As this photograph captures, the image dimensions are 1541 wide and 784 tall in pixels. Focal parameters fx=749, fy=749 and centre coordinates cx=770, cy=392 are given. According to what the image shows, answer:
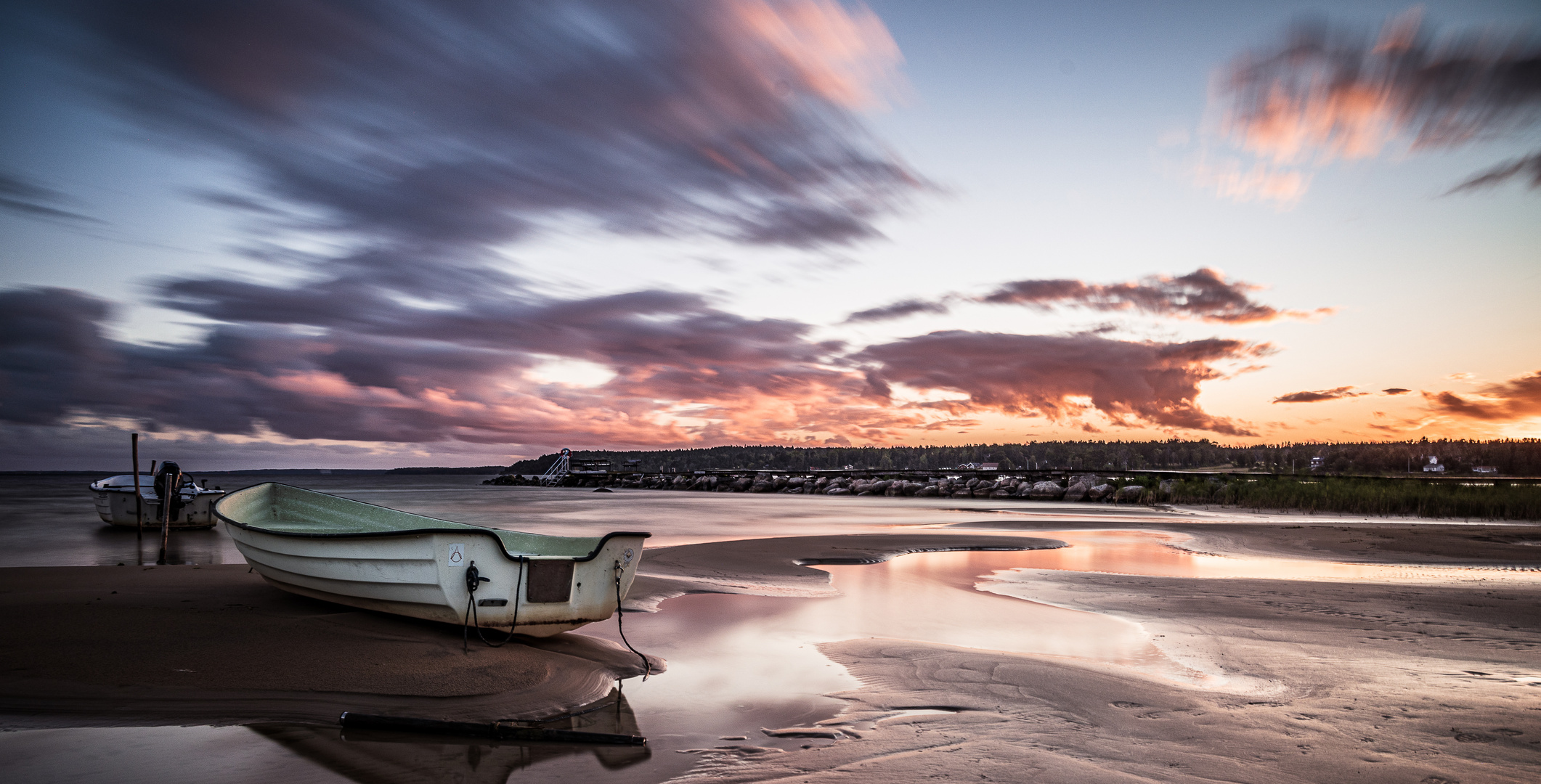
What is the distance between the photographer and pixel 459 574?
7766 mm

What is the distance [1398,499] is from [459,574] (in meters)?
38.4

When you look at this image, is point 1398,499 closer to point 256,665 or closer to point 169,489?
point 256,665

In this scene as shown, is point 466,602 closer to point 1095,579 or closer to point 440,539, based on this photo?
point 440,539

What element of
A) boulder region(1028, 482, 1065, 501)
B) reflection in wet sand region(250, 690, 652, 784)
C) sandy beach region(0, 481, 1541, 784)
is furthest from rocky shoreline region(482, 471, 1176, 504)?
reflection in wet sand region(250, 690, 652, 784)

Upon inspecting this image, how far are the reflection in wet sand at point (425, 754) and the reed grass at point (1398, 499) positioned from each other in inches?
1461

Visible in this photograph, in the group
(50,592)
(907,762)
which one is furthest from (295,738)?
(50,592)

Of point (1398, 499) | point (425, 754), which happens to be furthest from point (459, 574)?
point (1398, 499)

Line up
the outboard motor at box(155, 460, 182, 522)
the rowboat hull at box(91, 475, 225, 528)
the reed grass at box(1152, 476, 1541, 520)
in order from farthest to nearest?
1. the reed grass at box(1152, 476, 1541, 520)
2. the rowboat hull at box(91, 475, 225, 528)
3. the outboard motor at box(155, 460, 182, 522)

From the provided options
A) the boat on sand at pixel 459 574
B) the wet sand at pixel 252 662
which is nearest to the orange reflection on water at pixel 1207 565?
the boat on sand at pixel 459 574

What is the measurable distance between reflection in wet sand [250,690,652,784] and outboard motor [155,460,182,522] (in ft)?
55.2

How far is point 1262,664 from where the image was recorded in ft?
25.2

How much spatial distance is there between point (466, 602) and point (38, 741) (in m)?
3.20

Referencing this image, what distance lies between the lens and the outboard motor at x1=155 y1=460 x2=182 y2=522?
19.2m

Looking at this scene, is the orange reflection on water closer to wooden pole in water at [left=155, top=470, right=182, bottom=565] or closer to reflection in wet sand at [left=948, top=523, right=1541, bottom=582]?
reflection in wet sand at [left=948, top=523, right=1541, bottom=582]
